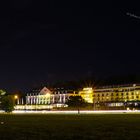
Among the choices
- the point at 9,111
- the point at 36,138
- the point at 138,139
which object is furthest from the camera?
the point at 9,111

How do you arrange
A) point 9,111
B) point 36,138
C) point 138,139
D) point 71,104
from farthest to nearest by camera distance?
1. point 71,104
2. point 9,111
3. point 36,138
4. point 138,139

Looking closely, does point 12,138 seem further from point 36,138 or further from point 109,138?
point 109,138

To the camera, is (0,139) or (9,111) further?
(9,111)

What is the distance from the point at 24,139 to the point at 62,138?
2.19m

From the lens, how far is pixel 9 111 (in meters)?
116

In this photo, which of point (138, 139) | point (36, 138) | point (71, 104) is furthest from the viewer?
point (71, 104)

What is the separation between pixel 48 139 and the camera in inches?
1064

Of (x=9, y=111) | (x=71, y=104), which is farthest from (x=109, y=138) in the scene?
(x=71, y=104)

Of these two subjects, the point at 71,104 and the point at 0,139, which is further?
the point at 71,104

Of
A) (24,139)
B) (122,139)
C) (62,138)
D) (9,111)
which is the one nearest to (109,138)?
(122,139)

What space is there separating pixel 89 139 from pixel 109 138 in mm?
1242

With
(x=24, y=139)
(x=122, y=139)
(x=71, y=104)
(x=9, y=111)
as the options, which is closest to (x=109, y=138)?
(x=122, y=139)

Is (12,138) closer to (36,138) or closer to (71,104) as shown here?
(36,138)

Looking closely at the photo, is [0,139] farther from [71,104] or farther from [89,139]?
[71,104]
